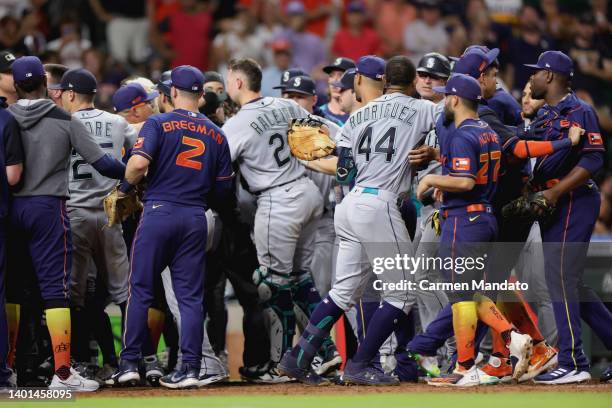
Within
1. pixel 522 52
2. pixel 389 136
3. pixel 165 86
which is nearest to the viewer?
pixel 389 136

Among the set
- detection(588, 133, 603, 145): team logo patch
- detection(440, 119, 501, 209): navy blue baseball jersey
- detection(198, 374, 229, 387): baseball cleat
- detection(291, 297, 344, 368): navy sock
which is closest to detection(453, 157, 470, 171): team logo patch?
detection(440, 119, 501, 209): navy blue baseball jersey

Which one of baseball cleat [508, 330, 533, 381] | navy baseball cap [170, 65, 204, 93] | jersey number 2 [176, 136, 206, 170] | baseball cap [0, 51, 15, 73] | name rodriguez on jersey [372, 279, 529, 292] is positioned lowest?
baseball cleat [508, 330, 533, 381]

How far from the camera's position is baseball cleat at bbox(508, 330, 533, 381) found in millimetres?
8359

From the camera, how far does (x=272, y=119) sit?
9438 millimetres

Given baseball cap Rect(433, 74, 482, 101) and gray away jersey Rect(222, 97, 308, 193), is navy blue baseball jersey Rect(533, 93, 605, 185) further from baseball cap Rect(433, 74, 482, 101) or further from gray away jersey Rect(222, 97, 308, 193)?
gray away jersey Rect(222, 97, 308, 193)

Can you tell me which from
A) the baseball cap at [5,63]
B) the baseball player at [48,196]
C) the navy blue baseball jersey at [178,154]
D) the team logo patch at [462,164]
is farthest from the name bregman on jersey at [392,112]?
the baseball cap at [5,63]

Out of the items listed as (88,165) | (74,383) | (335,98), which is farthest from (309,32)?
(74,383)

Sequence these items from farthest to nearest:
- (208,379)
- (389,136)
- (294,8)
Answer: (294,8), (208,379), (389,136)

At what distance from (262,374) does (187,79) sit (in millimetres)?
2582

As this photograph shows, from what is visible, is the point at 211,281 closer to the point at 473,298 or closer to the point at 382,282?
the point at 382,282

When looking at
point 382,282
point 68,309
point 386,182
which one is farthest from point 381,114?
point 68,309

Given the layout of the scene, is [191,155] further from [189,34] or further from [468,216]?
[189,34]

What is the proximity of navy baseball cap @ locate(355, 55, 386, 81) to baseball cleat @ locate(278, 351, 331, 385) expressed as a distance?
2.24 meters

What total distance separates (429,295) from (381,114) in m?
1.71
